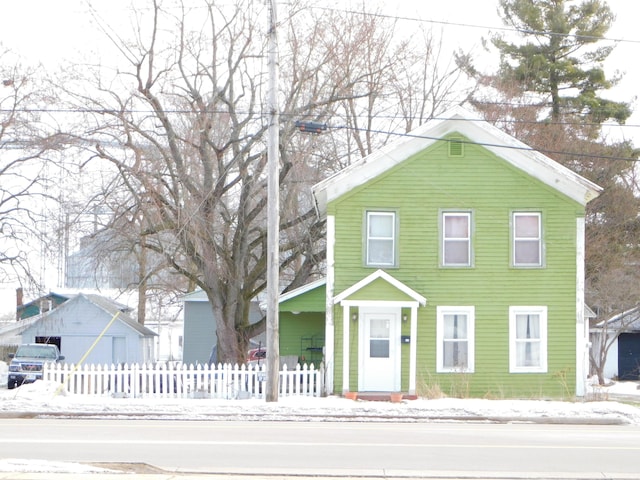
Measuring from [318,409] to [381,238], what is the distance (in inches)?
241

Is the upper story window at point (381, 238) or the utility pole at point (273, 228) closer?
the utility pole at point (273, 228)

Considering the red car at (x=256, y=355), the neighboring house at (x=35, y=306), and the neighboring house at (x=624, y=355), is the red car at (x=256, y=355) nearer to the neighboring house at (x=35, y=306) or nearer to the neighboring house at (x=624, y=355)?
the neighboring house at (x=35, y=306)

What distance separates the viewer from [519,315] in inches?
1058

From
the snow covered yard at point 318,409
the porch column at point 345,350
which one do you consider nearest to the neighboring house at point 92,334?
the snow covered yard at point 318,409

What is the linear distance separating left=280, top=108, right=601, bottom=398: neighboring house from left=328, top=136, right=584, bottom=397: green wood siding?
0.09 feet

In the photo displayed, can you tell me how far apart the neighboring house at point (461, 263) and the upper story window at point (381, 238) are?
0.03 metres

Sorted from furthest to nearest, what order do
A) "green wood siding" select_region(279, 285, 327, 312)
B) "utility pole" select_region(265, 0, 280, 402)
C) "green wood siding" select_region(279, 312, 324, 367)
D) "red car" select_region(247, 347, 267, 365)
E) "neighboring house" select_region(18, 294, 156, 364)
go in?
"neighboring house" select_region(18, 294, 156, 364)
"red car" select_region(247, 347, 267, 365)
"green wood siding" select_region(279, 312, 324, 367)
"green wood siding" select_region(279, 285, 327, 312)
"utility pole" select_region(265, 0, 280, 402)

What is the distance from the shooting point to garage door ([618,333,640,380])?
5081cm

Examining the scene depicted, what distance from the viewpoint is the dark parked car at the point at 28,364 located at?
36312 millimetres

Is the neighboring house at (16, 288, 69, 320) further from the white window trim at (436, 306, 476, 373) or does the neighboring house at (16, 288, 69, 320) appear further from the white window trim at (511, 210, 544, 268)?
the white window trim at (511, 210, 544, 268)

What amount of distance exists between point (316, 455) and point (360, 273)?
13.2m

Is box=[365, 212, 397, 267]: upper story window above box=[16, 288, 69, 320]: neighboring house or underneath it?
above

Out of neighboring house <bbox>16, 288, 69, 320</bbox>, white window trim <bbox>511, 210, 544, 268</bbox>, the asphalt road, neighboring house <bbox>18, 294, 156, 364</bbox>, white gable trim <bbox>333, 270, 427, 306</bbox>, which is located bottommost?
the asphalt road

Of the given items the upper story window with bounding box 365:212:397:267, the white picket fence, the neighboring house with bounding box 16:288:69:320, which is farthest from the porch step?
the neighboring house with bounding box 16:288:69:320
